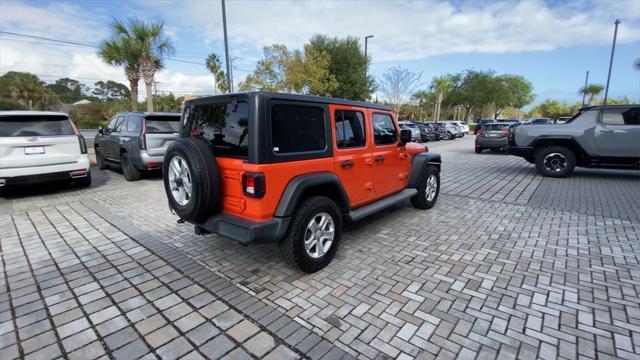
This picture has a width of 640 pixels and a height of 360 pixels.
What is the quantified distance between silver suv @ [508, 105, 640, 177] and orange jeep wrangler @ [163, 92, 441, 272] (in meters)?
7.43

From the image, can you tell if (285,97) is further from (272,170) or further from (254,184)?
(254,184)

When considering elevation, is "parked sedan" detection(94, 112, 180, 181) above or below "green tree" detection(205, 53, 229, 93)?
below

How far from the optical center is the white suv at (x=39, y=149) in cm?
569

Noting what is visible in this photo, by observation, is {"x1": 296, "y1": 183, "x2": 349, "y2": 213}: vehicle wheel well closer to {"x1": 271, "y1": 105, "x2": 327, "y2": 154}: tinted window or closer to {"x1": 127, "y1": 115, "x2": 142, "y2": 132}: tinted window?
{"x1": 271, "y1": 105, "x2": 327, "y2": 154}: tinted window

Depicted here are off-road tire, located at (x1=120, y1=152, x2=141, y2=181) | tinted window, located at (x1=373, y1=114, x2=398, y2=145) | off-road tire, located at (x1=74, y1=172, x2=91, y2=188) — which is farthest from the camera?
off-road tire, located at (x1=120, y1=152, x2=141, y2=181)

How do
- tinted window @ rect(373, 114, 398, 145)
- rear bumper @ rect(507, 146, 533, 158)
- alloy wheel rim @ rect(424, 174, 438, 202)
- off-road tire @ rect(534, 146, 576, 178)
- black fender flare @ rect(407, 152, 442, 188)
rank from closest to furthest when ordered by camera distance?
tinted window @ rect(373, 114, 398, 145)
black fender flare @ rect(407, 152, 442, 188)
alloy wheel rim @ rect(424, 174, 438, 202)
off-road tire @ rect(534, 146, 576, 178)
rear bumper @ rect(507, 146, 533, 158)

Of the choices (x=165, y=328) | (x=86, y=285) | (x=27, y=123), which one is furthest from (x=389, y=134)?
(x=27, y=123)

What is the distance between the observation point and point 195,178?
9.60 feet

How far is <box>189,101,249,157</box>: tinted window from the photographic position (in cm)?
291

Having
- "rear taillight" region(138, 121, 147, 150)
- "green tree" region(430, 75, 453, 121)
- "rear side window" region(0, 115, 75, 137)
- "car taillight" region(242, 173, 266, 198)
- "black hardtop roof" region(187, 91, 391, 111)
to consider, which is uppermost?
"green tree" region(430, 75, 453, 121)

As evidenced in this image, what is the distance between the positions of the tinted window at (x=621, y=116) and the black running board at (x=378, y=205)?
657 centimetres

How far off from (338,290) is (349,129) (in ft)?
6.19

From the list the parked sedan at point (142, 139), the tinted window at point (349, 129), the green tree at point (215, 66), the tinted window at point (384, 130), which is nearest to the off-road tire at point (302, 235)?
the tinted window at point (349, 129)

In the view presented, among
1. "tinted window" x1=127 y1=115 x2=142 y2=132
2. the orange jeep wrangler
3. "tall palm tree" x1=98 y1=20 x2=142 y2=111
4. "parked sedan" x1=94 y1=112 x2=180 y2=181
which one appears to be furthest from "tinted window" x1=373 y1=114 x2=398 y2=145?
"tall palm tree" x1=98 y1=20 x2=142 y2=111
